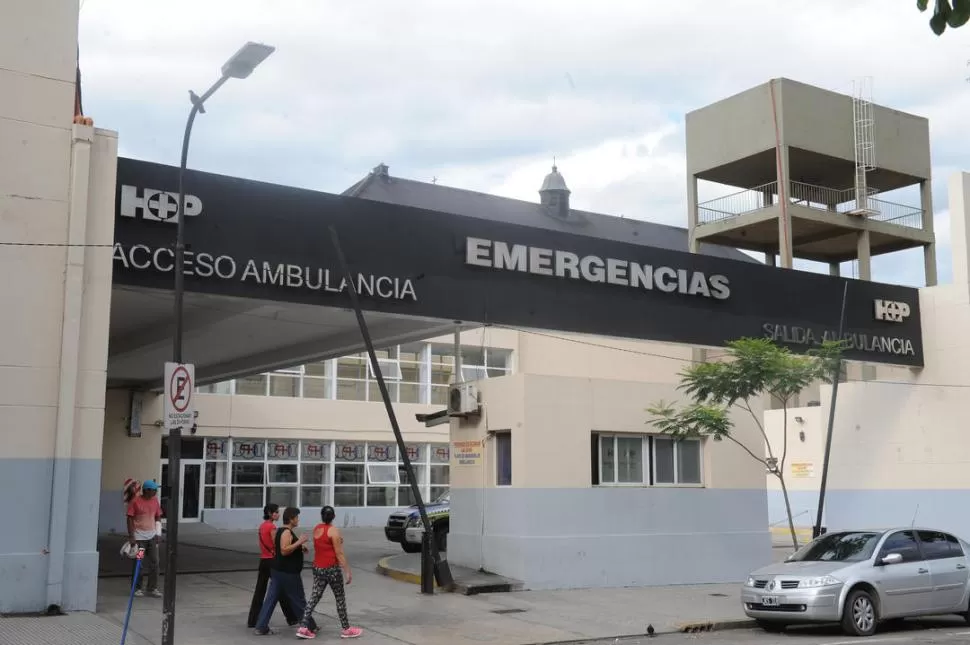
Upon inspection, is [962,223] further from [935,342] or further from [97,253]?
[97,253]

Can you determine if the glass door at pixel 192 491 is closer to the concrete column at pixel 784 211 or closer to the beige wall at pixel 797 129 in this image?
the beige wall at pixel 797 129

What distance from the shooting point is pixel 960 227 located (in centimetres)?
2447

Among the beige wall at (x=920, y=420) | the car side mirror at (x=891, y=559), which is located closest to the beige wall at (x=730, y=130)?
the beige wall at (x=920, y=420)

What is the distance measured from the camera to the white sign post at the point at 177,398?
11.3 m

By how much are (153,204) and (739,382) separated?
10.6m

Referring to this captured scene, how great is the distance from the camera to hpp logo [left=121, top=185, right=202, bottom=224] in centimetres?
1489

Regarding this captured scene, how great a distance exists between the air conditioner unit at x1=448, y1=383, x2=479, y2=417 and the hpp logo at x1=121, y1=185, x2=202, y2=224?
6051mm

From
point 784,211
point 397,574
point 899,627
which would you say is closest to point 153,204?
point 397,574

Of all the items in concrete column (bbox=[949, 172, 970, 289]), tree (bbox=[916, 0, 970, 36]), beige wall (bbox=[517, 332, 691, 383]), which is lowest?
tree (bbox=[916, 0, 970, 36])

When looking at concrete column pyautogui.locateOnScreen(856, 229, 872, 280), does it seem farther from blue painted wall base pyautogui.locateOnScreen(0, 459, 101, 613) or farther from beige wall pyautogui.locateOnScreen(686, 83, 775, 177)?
blue painted wall base pyautogui.locateOnScreen(0, 459, 101, 613)

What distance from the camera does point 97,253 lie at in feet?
46.1

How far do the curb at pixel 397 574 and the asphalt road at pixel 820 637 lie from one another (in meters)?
4.75

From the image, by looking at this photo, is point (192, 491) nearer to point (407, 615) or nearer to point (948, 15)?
point (407, 615)

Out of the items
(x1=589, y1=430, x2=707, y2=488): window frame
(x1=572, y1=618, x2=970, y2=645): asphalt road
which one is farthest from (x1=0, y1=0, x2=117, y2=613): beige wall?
(x1=589, y1=430, x2=707, y2=488): window frame
